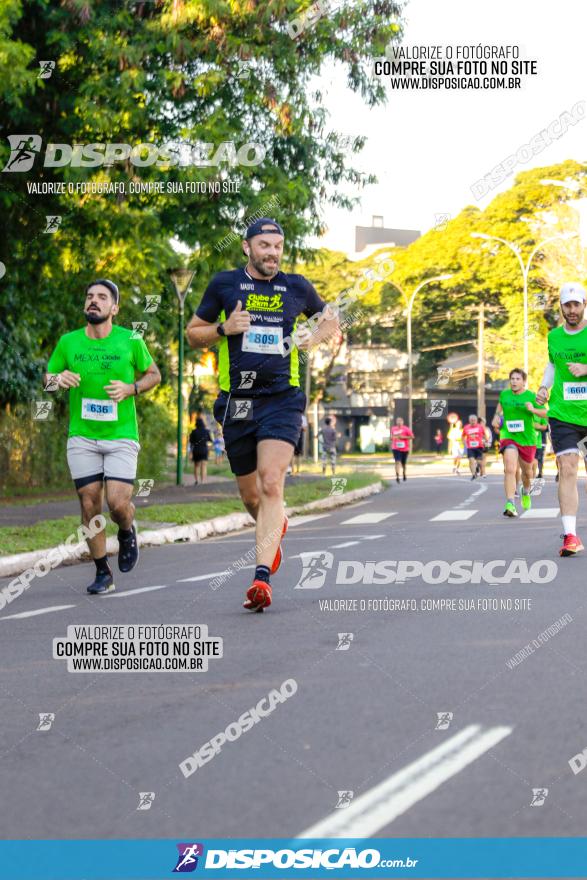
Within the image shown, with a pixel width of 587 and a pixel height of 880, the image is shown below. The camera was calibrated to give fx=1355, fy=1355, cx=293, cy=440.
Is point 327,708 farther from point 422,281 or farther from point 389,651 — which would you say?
point 422,281

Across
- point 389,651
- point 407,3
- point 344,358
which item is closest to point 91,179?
point 407,3

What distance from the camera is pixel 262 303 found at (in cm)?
791

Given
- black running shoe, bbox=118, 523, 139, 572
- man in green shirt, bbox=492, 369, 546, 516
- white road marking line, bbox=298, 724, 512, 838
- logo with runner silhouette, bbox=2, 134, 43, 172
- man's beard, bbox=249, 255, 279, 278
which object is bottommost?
white road marking line, bbox=298, 724, 512, 838

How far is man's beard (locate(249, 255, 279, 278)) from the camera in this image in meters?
7.83

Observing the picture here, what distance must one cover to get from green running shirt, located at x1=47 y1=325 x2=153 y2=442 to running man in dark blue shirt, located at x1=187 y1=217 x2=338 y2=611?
49.8 inches

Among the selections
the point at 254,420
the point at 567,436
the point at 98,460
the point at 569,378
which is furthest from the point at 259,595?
the point at 569,378

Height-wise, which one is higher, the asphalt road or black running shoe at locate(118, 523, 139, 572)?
black running shoe at locate(118, 523, 139, 572)

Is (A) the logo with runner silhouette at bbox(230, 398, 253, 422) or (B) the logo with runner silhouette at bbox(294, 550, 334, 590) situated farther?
(B) the logo with runner silhouette at bbox(294, 550, 334, 590)

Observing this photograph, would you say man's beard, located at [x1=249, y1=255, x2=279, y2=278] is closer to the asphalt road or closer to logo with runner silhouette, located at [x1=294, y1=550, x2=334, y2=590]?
the asphalt road

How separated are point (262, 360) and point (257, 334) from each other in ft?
0.51

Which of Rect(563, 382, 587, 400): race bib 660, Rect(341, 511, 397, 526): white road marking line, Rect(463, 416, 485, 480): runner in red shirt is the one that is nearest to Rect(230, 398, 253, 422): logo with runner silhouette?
Rect(563, 382, 587, 400): race bib 660

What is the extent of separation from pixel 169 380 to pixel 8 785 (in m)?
32.6

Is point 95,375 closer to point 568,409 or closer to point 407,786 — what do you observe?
point 568,409

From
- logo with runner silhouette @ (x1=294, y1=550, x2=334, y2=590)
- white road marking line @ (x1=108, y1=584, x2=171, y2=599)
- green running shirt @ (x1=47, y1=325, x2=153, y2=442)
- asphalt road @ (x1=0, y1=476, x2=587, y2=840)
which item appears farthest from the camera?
logo with runner silhouette @ (x1=294, y1=550, x2=334, y2=590)
